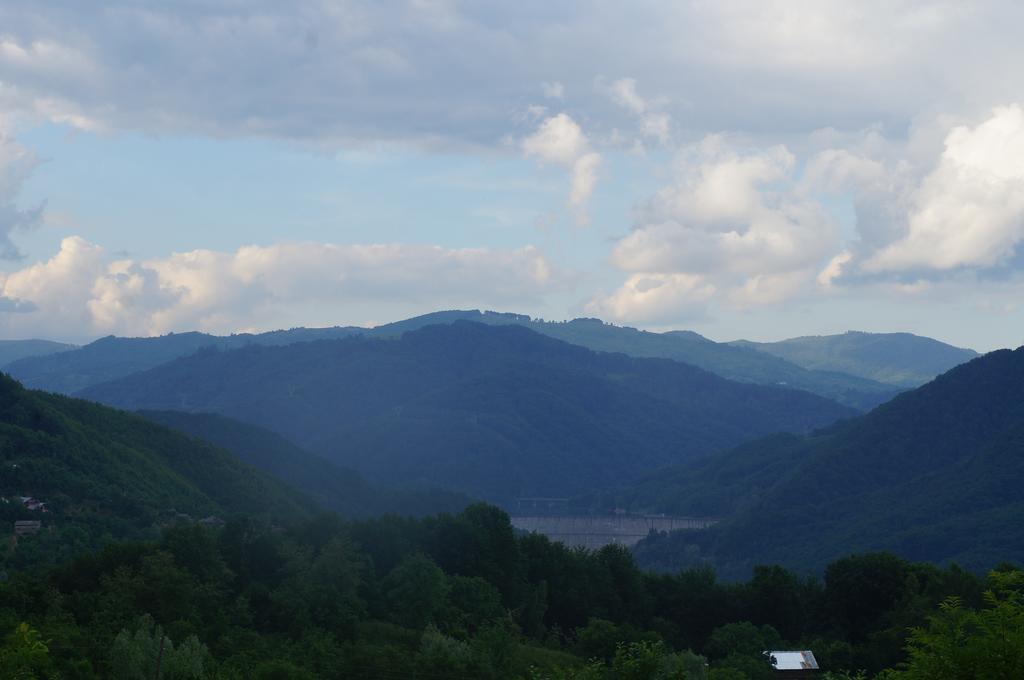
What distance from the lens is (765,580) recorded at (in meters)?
111

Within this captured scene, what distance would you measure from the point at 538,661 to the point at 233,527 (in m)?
32.6

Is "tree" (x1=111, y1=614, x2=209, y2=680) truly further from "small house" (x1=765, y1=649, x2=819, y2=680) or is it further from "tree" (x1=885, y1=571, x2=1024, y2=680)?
"small house" (x1=765, y1=649, x2=819, y2=680)

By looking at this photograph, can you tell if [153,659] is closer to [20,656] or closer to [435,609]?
[20,656]

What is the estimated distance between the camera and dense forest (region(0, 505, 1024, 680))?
5969cm

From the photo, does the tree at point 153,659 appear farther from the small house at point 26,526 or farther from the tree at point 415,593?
the small house at point 26,526

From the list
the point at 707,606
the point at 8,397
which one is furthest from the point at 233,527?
the point at 8,397

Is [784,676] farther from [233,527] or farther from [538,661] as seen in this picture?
[233,527]

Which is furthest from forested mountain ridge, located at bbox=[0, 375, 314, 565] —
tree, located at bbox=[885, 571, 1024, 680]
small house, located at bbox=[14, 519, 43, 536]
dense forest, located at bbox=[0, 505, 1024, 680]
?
tree, located at bbox=[885, 571, 1024, 680]

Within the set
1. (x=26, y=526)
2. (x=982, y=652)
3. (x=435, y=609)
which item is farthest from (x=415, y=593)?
(x=982, y=652)

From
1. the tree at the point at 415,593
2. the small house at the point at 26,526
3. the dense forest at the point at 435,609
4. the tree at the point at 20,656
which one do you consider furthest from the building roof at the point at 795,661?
the small house at the point at 26,526

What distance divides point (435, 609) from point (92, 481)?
82.7 m

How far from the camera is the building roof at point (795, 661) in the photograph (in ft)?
273

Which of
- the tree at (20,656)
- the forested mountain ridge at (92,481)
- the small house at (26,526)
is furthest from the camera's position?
the forested mountain ridge at (92,481)

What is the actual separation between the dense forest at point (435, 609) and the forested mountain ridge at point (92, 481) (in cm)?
3635
